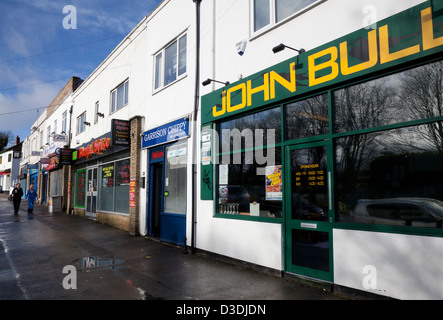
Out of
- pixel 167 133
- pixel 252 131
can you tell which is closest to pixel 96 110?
pixel 167 133

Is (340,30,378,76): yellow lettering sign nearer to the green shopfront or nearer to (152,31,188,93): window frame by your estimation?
the green shopfront

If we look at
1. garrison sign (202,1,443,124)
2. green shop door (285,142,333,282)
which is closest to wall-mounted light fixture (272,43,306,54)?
garrison sign (202,1,443,124)

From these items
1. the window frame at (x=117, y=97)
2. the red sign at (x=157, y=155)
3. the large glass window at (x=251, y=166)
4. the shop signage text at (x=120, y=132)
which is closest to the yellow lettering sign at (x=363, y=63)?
the large glass window at (x=251, y=166)

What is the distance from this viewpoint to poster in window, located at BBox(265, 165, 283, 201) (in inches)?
232

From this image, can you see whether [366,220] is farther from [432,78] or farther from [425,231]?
[432,78]

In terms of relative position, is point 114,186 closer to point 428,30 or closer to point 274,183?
point 274,183

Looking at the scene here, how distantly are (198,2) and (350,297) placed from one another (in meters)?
7.43

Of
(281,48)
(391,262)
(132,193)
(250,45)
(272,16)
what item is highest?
(272,16)

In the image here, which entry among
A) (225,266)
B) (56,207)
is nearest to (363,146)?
(225,266)

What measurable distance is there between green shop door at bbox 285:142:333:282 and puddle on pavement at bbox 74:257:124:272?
3.63m

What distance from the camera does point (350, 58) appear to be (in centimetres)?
473

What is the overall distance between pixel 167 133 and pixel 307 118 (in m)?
4.76

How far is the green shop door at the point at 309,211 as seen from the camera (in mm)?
5023

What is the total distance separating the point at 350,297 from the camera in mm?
4527
